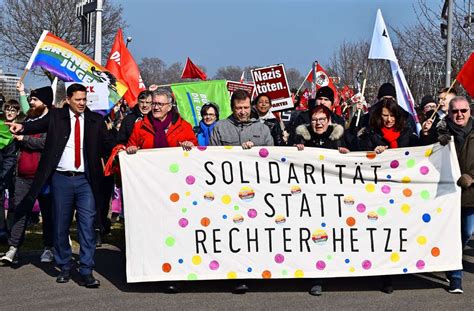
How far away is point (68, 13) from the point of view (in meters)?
32.9

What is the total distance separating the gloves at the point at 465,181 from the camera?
677 centimetres

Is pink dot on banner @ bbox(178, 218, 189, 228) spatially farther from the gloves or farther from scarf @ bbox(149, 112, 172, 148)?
the gloves

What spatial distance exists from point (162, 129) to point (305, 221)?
175 cm

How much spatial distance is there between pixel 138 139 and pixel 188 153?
674 millimetres

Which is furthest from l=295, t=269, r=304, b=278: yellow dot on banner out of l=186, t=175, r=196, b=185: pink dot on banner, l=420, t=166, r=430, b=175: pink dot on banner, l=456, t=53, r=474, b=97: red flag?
l=456, t=53, r=474, b=97: red flag

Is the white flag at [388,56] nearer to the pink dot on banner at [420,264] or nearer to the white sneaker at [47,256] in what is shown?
the pink dot on banner at [420,264]

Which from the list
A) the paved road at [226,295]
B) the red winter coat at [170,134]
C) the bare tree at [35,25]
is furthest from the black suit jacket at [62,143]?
the bare tree at [35,25]

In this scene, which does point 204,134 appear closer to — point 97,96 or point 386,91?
point 97,96

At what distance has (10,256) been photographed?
7.95 m

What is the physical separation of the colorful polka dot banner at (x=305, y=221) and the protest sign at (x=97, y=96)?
6.16 feet

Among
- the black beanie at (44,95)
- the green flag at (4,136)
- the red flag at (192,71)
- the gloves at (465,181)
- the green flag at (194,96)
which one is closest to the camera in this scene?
the gloves at (465,181)

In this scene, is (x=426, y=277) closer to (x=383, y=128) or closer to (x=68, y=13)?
(x=383, y=128)

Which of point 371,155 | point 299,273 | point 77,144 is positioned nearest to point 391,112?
point 371,155

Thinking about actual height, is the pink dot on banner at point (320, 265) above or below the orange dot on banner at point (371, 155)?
below
